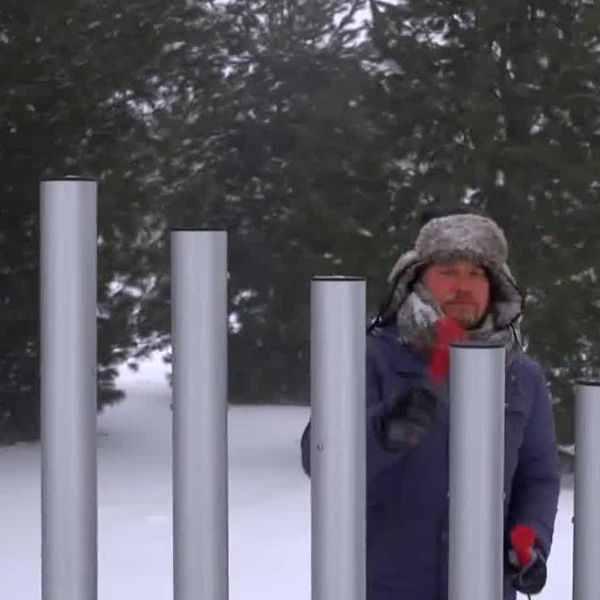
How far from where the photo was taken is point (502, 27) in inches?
373

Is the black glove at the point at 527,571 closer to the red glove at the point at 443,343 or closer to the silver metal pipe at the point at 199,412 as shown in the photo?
the red glove at the point at 443,343

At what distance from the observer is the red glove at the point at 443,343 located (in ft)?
7.56

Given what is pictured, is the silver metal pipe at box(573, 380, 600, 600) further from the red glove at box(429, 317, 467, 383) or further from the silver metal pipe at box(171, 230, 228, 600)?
the silver metal pipe at box(171, 230, 228, 600)

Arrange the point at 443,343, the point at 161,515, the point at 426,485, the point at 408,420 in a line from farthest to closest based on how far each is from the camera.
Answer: the point at 161,515
the point at 426,485
the point at 443,343
the point at 408,420

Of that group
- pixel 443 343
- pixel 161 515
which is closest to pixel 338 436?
pixel 443 343

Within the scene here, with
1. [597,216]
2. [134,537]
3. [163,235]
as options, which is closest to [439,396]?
[134,537]

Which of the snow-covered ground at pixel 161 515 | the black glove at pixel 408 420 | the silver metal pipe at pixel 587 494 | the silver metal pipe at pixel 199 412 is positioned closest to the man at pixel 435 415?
the black glove at pixel 408 420

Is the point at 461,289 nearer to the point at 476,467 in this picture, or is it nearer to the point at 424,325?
the point at 424,325

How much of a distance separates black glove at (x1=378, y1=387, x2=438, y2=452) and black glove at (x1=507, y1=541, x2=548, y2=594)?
0.38 m

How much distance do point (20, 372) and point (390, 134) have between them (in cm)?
333

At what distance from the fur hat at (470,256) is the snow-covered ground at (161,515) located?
3720 millimetres

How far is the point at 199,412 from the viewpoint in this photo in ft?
6.06

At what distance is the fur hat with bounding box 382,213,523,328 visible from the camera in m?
2.45

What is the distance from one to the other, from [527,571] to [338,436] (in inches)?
31.3
